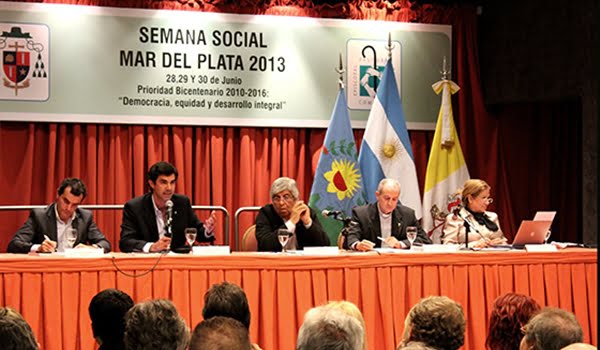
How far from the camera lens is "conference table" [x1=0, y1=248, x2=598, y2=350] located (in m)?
4.38

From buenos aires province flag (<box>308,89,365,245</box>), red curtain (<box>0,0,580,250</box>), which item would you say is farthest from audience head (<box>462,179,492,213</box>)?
red curtain (<box>0,0,580,250</box>)

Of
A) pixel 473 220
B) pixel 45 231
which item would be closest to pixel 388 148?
pixel 473 220

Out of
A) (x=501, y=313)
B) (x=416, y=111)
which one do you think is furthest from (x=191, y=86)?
(x=501, y=313)

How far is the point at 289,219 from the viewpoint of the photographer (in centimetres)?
545

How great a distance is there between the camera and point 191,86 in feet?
23.2

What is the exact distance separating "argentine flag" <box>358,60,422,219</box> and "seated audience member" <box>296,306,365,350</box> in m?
4.60

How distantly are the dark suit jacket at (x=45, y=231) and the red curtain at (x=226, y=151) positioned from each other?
5.06ft

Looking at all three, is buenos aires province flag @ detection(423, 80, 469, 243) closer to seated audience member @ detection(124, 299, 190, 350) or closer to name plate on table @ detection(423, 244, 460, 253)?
name plate on table @ detection(423, 244, 460, 253)

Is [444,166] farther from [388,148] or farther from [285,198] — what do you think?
[285,198]

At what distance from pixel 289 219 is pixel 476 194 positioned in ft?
4.03

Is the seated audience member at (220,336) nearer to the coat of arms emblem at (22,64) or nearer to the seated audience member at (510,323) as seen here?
the seated audience member at (510,323)

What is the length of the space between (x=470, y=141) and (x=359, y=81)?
1194 millimetres

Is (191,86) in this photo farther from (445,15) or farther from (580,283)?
(580,283)

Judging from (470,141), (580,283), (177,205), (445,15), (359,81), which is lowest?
(580,283)
